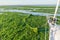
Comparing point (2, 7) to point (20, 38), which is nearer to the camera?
point (20, 38)

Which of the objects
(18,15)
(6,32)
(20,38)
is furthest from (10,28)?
(18,15)
